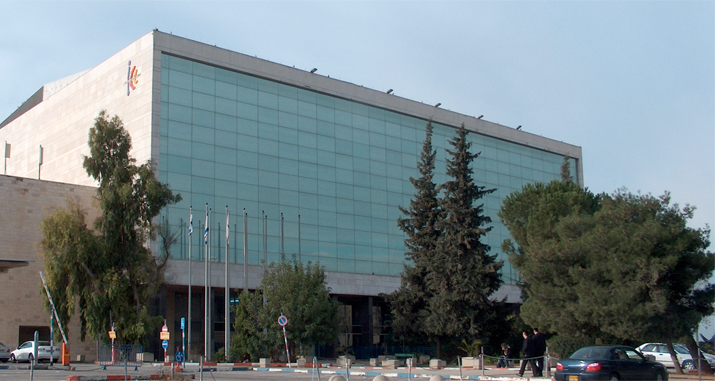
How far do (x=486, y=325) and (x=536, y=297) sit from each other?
9.89 m

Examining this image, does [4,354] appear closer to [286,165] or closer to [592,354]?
[286,165]

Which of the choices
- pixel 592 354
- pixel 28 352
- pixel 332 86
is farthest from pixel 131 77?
pixel 592 354

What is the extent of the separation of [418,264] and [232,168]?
1705 centimetres

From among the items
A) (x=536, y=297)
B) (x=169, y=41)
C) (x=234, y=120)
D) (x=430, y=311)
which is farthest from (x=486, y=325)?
(x=169, y=41)

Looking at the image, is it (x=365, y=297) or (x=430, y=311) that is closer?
(x=430, y=311)

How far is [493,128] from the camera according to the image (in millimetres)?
76438

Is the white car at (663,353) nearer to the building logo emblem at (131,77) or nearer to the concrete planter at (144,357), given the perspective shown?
the concrete planter at (144,357)

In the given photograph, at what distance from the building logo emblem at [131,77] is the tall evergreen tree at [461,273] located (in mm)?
24814

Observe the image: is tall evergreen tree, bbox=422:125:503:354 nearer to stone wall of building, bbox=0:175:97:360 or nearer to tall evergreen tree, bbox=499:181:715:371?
tall evergreen tree, bbox=499:181:715:371

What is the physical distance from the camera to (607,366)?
→ 21.2 metres

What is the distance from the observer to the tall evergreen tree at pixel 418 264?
47.5 m

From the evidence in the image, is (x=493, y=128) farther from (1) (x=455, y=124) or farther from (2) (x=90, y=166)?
(2) (x=90, y=166)

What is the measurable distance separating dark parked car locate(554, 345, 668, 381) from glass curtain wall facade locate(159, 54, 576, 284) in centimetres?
3290

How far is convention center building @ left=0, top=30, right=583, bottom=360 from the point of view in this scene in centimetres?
5225
